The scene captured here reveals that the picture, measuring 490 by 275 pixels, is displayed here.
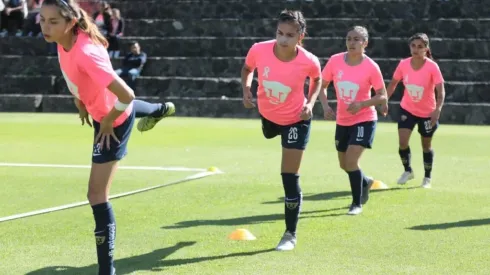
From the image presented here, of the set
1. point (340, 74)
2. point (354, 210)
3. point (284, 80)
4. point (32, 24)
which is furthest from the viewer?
point (32, 24)

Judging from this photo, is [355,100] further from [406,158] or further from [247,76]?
[406,158]

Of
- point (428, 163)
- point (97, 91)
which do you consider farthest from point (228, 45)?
point (97, 91)

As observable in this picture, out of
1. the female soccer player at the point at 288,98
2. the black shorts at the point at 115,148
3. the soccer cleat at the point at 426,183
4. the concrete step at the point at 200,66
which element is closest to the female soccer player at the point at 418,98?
the soccer cleat at the point at 426,183

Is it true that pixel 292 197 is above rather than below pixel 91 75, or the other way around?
below

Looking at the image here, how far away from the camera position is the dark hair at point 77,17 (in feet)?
21.6

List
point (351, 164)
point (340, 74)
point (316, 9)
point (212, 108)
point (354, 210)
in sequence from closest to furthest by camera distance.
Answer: point (354, 210), point (351, 164), point (340, 74), point (212, 108), point (316, 9)

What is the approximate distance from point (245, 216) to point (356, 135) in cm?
161

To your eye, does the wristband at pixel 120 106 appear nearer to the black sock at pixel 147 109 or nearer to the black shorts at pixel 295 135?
the black sock at pixel 147 109

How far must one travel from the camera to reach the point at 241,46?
27.5 metres

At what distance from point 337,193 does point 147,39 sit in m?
16.9

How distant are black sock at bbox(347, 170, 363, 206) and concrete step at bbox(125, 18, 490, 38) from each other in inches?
655

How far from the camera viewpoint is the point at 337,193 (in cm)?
1191

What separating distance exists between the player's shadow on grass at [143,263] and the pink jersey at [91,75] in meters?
1.22

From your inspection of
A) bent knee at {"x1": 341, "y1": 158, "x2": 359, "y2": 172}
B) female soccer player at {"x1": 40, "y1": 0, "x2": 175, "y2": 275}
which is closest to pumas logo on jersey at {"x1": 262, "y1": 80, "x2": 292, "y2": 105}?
female soccer player at {"x1": 40, "y1": 0, "x2": 175, "y2": 275}
